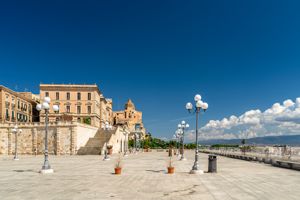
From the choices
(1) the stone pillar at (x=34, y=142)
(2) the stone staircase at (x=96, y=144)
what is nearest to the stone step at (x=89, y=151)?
(2) the stone staircase at (x=96, y=144)

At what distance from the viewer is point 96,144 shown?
57156 mm

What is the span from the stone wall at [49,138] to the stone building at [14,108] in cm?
733

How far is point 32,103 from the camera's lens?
86.2 meters

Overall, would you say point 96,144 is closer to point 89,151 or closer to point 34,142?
point 89,151

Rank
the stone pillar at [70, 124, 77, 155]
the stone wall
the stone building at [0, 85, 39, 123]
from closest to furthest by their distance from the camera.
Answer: the stone pillar at [70, 124, 77, 155] < the stone wall < the stone building at [0, 85, 39, 123]

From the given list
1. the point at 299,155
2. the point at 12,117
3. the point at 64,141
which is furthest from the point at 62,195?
the point at 12,117

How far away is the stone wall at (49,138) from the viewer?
5356 centimetres

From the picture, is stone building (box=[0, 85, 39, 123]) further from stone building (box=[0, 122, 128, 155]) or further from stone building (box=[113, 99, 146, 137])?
stone building (box=[113, 99, 146, 137])

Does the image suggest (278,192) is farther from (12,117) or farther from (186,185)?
(12,117)

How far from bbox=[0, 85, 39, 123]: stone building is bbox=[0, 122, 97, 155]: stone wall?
288 inches

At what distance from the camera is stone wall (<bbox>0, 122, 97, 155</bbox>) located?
53562 mm

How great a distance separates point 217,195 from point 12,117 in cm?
6957

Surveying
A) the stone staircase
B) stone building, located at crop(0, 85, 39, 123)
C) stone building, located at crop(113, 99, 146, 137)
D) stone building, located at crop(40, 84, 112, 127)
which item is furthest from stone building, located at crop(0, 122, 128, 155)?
stone building, located at crop(113, 99, 146, 137)

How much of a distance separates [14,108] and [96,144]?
2798 centimetres
